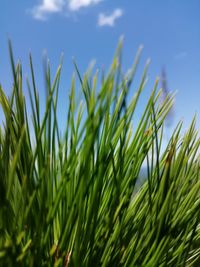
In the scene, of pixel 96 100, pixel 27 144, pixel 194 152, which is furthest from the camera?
pixel 194 152

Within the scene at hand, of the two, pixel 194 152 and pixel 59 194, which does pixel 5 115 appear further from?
pixel 194 152

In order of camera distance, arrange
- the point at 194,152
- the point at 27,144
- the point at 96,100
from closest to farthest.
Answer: the point at 96,100, the point at 27,144, the point at 194,152

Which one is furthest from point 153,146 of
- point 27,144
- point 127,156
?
point 27,144

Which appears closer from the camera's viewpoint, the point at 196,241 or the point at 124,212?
the point at 124,212

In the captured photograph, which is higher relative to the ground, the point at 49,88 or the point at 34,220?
the point at 49,88

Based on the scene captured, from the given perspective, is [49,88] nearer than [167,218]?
Yes

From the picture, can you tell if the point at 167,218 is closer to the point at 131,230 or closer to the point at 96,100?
the point at 131,230
